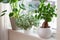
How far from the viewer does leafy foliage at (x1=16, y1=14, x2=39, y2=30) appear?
1.83m

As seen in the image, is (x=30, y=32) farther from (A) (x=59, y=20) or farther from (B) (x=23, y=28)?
(A) (x=59, y=20)

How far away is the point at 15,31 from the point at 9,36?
200mm

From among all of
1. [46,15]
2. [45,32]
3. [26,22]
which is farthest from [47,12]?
[26,22]

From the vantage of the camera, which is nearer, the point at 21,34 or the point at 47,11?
the point at 47,11

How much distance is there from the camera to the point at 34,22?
72.0 inches

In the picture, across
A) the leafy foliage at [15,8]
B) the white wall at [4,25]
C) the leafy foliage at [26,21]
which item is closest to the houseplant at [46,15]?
the leafy foliage at [26,21]

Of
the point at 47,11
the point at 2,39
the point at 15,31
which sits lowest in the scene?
the point at 2,39

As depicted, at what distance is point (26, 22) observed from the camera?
1.86 meters

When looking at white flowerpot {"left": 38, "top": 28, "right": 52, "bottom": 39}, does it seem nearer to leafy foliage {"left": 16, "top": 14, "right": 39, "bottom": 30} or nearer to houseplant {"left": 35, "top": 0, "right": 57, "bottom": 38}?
houseplant {"left": 35, "top": 0, "right": 57, "bottom": 38}

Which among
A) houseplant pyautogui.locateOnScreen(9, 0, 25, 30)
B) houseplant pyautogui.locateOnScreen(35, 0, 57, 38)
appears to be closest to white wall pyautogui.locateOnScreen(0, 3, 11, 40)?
houseplant pyautogui.locateOnScreen(9, 0, 25, 30)

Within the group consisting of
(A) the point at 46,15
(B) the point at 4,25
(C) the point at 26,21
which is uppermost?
(A) the point at 46,15

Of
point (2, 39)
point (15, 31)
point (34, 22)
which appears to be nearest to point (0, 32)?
point (2, 39)

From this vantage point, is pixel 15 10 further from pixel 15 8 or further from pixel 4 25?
pixel 4 25

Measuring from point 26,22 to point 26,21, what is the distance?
1 centimetres
